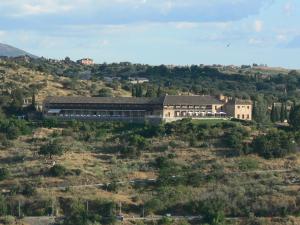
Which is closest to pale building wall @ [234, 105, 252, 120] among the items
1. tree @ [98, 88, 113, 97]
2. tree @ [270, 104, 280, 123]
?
tree @ [270, 104, 280, 123]

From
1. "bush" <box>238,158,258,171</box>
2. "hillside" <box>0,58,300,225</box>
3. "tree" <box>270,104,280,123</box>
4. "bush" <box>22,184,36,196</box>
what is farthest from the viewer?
"tree" <box>270,104,280,123</box>

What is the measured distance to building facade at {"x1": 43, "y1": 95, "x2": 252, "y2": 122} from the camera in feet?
229

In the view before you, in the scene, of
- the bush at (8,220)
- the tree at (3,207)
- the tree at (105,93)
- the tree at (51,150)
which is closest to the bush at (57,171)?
the tree at (51,150)

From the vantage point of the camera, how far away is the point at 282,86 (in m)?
121

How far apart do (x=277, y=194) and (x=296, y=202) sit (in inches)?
68.0

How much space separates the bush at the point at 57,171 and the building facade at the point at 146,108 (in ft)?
57.6

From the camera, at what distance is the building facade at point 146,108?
6994cm

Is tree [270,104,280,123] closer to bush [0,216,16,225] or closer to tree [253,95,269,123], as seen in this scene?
tree [253,95,269,123]

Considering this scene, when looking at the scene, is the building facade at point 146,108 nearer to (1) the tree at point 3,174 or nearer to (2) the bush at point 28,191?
(1) the tree at point 3,174

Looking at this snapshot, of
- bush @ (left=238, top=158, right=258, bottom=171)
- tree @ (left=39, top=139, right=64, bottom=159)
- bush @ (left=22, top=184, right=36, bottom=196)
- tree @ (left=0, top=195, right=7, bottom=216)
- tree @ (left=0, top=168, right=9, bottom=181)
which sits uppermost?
tree @ (left=39, top=139, right=64, bottom=159)

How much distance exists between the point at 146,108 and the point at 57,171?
19073 millimetres

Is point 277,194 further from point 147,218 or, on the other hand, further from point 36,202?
point 36,202

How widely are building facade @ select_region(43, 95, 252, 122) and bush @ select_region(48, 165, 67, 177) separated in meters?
17.5

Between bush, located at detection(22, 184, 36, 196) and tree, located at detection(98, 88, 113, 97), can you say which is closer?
bush, located at detection(22, 184, 36, 196)
